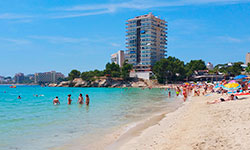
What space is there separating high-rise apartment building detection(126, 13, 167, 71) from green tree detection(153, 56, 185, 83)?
39.7ft

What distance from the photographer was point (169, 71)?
98.7m

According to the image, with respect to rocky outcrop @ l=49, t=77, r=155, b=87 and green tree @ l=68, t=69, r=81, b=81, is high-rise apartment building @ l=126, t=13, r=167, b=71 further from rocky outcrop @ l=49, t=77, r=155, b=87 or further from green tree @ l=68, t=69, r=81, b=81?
green tree @ l=68, t=69, r=81, b=81

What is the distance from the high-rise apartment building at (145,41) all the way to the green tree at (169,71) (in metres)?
12.1

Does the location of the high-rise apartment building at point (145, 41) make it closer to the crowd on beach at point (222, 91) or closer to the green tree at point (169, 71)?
the green tree at point (169, 71)

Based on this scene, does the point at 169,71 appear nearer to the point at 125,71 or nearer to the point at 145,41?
the point at 125,71

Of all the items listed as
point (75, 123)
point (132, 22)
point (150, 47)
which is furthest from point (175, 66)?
point (75, 123)

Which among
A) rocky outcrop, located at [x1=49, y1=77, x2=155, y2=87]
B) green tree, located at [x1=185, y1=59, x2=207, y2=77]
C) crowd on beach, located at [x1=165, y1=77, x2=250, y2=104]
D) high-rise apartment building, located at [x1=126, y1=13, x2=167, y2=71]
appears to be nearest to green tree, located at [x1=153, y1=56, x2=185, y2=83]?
rocky outcrop, located at [x1=49, y1=77, x2=155, y2=87]

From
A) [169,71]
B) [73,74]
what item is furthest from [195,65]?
[73,74]

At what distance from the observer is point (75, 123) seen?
1271 centimetres

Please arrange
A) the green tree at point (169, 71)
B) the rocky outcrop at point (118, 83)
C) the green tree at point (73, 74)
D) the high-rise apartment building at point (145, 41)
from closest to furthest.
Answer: the green tree at point (169, 71), the rocky outcrop at point (118, 83), the high-rise apartment building at point (145, 41), the green tree at point (73, 74)

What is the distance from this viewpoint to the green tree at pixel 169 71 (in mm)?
96438

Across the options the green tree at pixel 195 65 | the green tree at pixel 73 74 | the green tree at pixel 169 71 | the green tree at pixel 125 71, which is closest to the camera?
the green tree at pixel 169 71

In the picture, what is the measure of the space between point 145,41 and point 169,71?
77.5 feet

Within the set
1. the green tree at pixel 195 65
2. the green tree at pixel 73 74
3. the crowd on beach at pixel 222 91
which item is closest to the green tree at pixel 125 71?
the green tree at pixel 195 65
